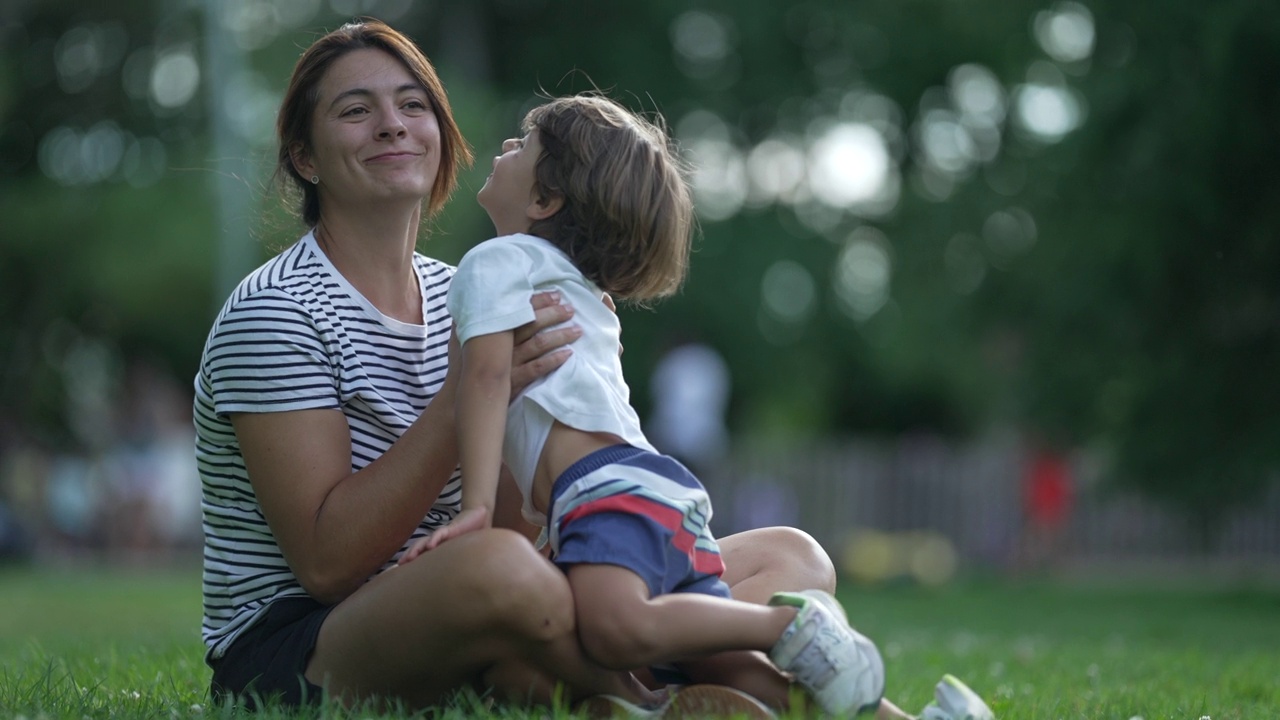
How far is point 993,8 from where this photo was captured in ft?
48.6

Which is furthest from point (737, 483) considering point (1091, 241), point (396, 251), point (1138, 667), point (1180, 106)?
point (396, 251)

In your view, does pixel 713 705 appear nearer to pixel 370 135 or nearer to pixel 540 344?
pixel 540 344

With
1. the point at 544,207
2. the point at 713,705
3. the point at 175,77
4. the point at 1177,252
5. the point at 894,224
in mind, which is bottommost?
the point at 894,224

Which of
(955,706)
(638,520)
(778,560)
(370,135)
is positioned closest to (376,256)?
(370,135)

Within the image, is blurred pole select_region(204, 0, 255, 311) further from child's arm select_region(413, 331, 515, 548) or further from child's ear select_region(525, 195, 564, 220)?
child's arm select_region(413, 331, 515, 548)

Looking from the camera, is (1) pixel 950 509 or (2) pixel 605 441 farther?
(1) pixel 950 509

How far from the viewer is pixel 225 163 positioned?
1638 cm

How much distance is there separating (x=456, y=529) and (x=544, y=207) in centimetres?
81

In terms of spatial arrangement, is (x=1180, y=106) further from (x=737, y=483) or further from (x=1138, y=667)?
(x=737, y=483)

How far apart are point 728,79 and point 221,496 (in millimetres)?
21775

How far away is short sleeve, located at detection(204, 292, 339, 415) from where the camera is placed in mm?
3225

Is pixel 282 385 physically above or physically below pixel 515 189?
below

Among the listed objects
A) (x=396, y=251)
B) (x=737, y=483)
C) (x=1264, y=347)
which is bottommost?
(x=737, y=483)

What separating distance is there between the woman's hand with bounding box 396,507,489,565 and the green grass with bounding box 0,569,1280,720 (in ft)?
1.07
